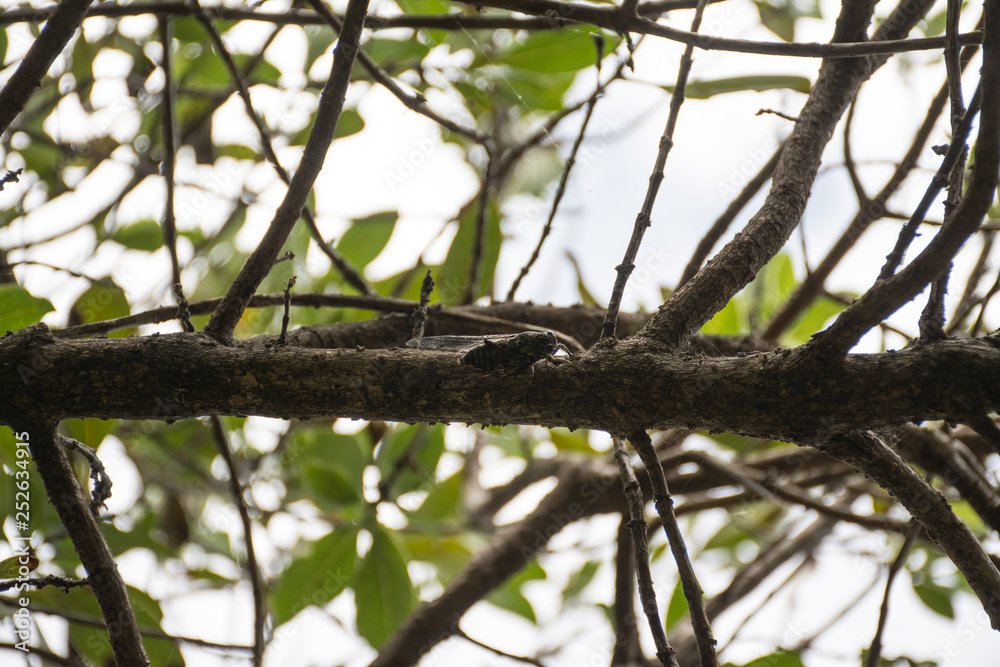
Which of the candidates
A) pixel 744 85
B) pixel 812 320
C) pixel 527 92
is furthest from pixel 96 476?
pixel 812 320

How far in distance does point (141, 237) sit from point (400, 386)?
1.79m

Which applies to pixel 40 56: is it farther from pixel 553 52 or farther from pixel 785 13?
pixel 785 13

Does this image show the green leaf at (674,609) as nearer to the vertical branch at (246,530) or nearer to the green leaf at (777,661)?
the green leaf at (777,661)

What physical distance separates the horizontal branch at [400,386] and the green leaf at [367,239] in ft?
3.80

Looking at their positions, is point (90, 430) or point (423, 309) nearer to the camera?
point (423, 309)

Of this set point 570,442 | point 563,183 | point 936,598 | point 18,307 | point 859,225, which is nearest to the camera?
point 18,307

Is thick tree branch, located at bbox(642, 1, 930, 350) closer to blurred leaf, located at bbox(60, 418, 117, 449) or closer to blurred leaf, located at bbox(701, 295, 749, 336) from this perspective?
blurred leaf, located at bbox(701, 295, 749, 336)

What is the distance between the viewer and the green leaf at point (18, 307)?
1349 millimetres

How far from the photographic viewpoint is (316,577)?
2.00 m

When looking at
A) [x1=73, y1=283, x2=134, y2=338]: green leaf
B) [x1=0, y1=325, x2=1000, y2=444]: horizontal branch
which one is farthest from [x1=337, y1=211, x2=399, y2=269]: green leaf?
[x1=0, y1=325, x2=1000, y2=444]: horizontal branch

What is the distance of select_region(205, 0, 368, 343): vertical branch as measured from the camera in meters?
1.00

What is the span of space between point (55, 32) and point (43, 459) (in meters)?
0.62

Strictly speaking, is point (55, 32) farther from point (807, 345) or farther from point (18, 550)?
point (18, 550)

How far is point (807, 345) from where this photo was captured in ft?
2.76
